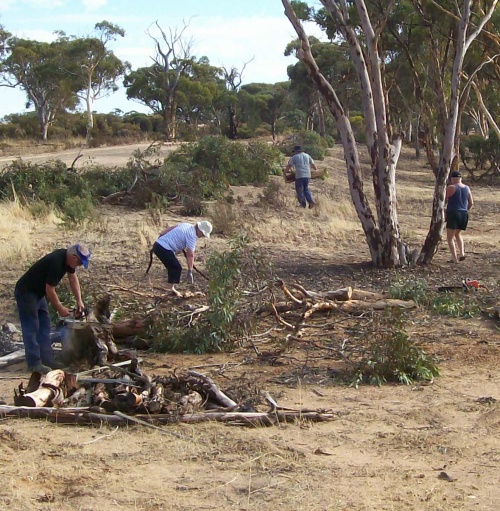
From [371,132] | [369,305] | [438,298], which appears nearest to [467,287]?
[438,298]

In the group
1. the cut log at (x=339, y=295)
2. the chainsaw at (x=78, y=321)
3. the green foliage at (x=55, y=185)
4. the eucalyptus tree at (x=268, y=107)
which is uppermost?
the eucalyptus tree at (x=268, y=107)

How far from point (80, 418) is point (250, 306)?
2982mm

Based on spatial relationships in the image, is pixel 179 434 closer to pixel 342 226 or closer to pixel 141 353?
pixel 141 353

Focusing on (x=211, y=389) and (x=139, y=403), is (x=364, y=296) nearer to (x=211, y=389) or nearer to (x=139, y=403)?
(x=211, y=389)

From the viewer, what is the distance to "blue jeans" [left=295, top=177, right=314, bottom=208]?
19484 millimetres

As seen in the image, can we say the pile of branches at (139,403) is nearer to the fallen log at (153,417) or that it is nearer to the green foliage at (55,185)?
the fallen log at (153,417)

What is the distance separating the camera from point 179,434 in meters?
5.98

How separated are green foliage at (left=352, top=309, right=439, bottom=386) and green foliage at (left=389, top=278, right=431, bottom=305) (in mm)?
2896

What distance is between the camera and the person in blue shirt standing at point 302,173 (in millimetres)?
19297

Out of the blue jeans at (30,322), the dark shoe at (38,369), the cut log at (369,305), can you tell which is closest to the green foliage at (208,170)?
the cut log at (369,305)

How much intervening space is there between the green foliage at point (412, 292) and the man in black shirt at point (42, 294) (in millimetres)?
4302

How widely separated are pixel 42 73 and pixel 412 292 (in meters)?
45.4

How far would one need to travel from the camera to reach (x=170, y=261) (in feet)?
35.2

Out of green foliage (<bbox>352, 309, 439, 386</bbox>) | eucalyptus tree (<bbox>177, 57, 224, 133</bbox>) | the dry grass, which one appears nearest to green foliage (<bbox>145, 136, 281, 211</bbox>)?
the dry grass
